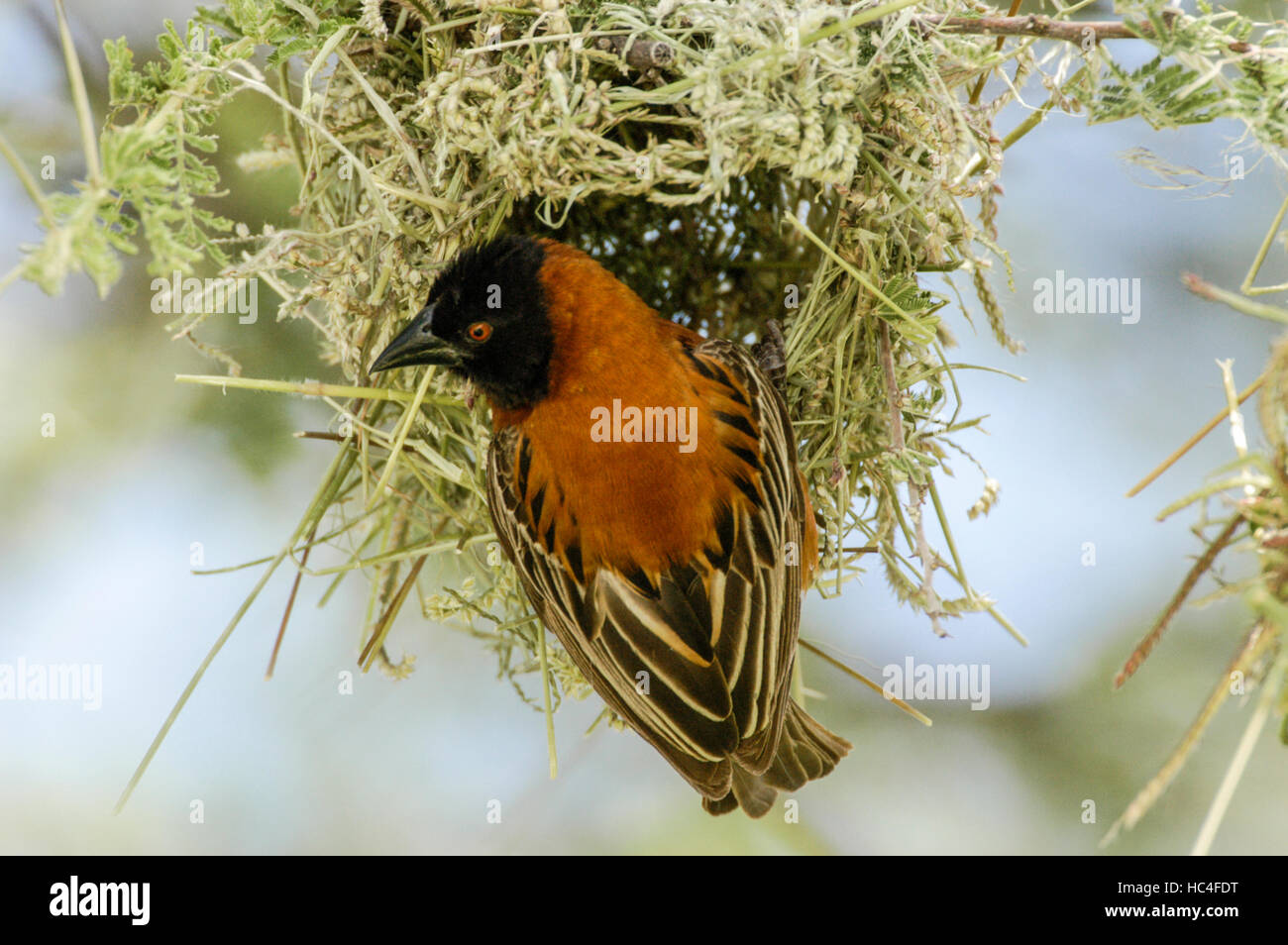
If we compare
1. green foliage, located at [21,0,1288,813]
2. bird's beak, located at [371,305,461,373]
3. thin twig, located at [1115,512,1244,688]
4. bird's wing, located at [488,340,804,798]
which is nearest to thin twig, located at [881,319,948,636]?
green foliage, located at [21,0,1288,813]

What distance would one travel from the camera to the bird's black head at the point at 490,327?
82.4 inches

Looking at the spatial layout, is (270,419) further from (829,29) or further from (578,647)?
(829,29)

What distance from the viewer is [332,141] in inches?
72.4

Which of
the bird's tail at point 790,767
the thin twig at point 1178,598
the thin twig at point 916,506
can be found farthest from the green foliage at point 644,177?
the thin twig at point 1178,598

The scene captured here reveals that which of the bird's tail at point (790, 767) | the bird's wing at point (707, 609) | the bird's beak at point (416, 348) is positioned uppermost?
the bird's beak at point (416, 348)

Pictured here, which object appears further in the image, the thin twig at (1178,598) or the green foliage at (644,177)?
the green foliage at (644,177)

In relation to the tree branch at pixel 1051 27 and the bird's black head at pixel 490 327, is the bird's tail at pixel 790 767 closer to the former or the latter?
the bird's black head at pixel 490 327

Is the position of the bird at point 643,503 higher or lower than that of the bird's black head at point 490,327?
lower

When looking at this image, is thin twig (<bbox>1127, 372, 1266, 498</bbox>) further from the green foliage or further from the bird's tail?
the bird's tail

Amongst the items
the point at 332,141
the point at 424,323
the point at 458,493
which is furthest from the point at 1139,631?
the point at 332,141

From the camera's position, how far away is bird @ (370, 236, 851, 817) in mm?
2072

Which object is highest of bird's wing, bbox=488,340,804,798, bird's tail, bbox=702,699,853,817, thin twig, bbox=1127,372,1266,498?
thin twig, bbox=1127,372,1266,498

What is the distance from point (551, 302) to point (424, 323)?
0.30 m

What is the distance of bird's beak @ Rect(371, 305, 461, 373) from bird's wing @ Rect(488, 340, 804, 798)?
0.87 ft
